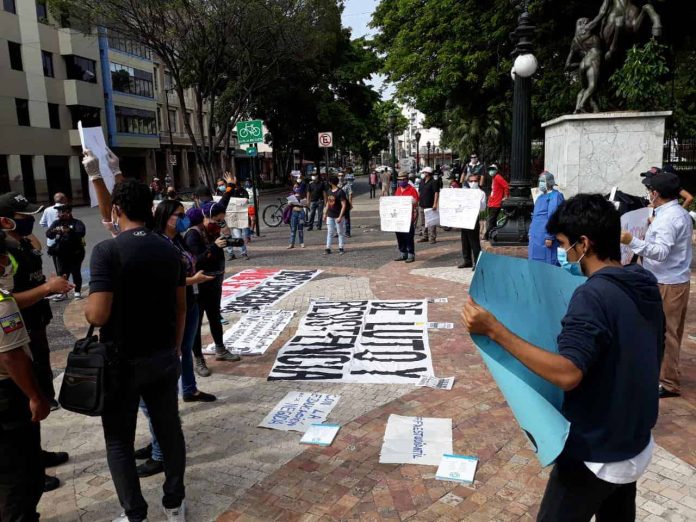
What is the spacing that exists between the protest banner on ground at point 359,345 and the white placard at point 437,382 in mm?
94

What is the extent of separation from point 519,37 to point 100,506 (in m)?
10.2

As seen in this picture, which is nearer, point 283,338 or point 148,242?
point 148,242

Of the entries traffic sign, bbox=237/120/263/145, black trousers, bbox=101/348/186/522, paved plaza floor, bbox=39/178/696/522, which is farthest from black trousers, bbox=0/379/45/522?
traffic sign, bbox=237/120/263/145

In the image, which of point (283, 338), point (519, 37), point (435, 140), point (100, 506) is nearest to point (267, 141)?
point (519, 37)

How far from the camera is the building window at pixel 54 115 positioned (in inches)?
1433

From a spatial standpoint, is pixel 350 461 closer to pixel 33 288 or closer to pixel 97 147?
pixel 33 288

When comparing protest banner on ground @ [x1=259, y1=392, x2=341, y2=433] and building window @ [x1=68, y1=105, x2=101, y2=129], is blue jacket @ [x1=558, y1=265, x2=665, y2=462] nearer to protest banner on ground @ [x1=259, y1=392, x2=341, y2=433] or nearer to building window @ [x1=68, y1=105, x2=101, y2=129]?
protest banner on ground @ [x1=259, y1=392, x2=341, y2=433]

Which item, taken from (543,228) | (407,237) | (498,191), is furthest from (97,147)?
(498,191)

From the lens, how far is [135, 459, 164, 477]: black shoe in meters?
3.89

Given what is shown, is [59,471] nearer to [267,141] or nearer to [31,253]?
[31,253]

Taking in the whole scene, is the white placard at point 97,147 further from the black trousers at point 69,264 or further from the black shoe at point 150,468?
the black trousers at point 69,264

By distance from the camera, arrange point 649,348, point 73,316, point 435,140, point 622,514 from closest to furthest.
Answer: point 649,348 → point 622,514 → point 73,316 → point 435,140

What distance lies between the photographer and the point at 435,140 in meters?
126

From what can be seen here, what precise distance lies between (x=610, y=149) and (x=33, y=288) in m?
10.7
